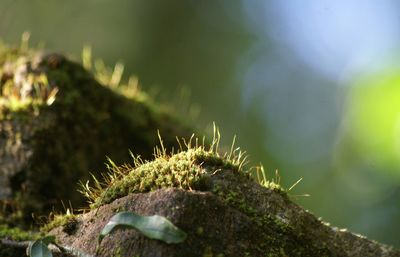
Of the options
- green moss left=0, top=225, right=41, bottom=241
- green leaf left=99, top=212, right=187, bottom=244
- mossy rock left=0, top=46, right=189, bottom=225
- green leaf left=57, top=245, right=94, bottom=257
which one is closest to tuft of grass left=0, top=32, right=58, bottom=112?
mossy rock left=0, top=46, right=189, bottom=225

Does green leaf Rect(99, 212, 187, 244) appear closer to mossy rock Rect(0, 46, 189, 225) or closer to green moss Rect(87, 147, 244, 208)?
green moss Rect(87, 147, 244, 208)

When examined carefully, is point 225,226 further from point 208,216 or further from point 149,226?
point 149,226

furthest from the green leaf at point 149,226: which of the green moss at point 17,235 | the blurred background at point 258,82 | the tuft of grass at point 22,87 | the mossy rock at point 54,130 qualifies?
the blurred background at point 258,82

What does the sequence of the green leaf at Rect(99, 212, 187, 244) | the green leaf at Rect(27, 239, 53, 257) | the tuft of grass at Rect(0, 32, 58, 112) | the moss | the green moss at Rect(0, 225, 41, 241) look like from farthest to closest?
1. the tuft of grass at Rect(0, 32, 58, 112)
2. the green moss at Rect(0, 225, 41, 241)
3. the moss
4. the green leaf at Rect(27, 239, 53, 257)
5. the green leaf at Rect(99, 212, 187, 244)

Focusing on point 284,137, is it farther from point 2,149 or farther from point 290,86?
point 2,149

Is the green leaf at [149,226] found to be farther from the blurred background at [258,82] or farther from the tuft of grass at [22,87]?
the blurred background at [258,82]

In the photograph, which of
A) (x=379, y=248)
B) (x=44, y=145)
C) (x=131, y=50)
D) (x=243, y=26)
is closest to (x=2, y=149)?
(x=44, y=145)

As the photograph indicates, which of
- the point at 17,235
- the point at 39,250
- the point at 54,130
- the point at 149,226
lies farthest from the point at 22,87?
the point at 149,226
